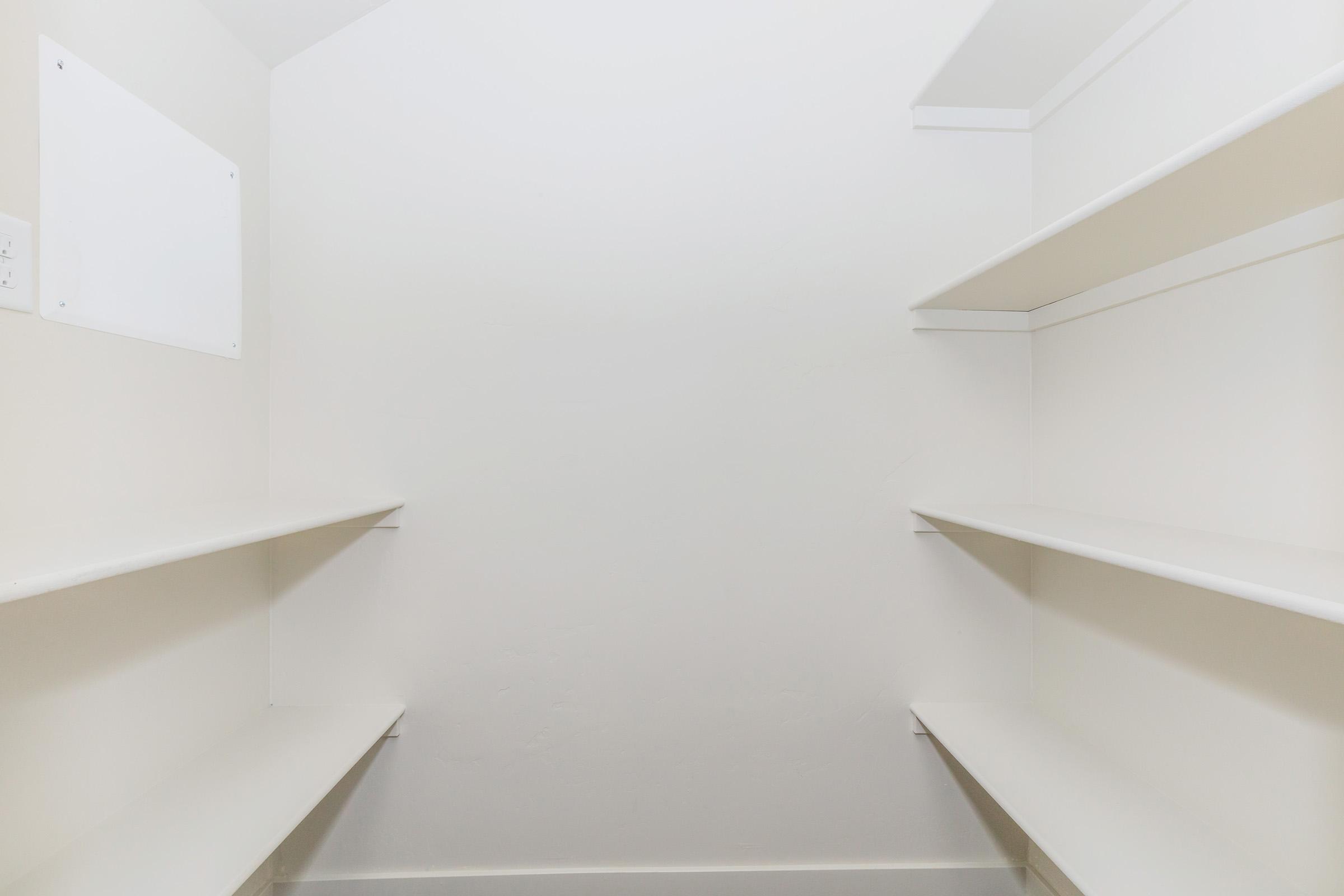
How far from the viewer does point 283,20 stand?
1.35m

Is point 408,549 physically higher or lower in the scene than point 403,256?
lower

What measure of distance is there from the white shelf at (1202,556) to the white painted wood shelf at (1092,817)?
47 centimetres

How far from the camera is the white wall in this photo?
2.79ft

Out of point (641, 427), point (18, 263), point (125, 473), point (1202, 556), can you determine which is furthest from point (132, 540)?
point (1202, 556)

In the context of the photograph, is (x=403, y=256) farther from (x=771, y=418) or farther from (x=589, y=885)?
(x=589, y=885)

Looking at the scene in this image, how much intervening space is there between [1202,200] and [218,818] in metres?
1.76

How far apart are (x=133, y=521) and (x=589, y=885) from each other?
124 cm

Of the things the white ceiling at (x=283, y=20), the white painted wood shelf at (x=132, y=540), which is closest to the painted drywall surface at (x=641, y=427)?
the white ceiling at (x=283, y=20)

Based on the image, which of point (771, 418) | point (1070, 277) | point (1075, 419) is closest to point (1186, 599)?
point (1075, 419)

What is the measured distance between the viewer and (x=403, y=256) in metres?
1.46

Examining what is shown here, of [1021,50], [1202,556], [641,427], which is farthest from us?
[641,427]

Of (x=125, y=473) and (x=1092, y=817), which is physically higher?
(x=125, y=473)

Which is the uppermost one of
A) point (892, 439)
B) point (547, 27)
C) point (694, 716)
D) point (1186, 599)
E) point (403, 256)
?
point (547, 27)

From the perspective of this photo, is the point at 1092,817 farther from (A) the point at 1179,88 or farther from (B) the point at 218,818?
(B) the point at 218,818
